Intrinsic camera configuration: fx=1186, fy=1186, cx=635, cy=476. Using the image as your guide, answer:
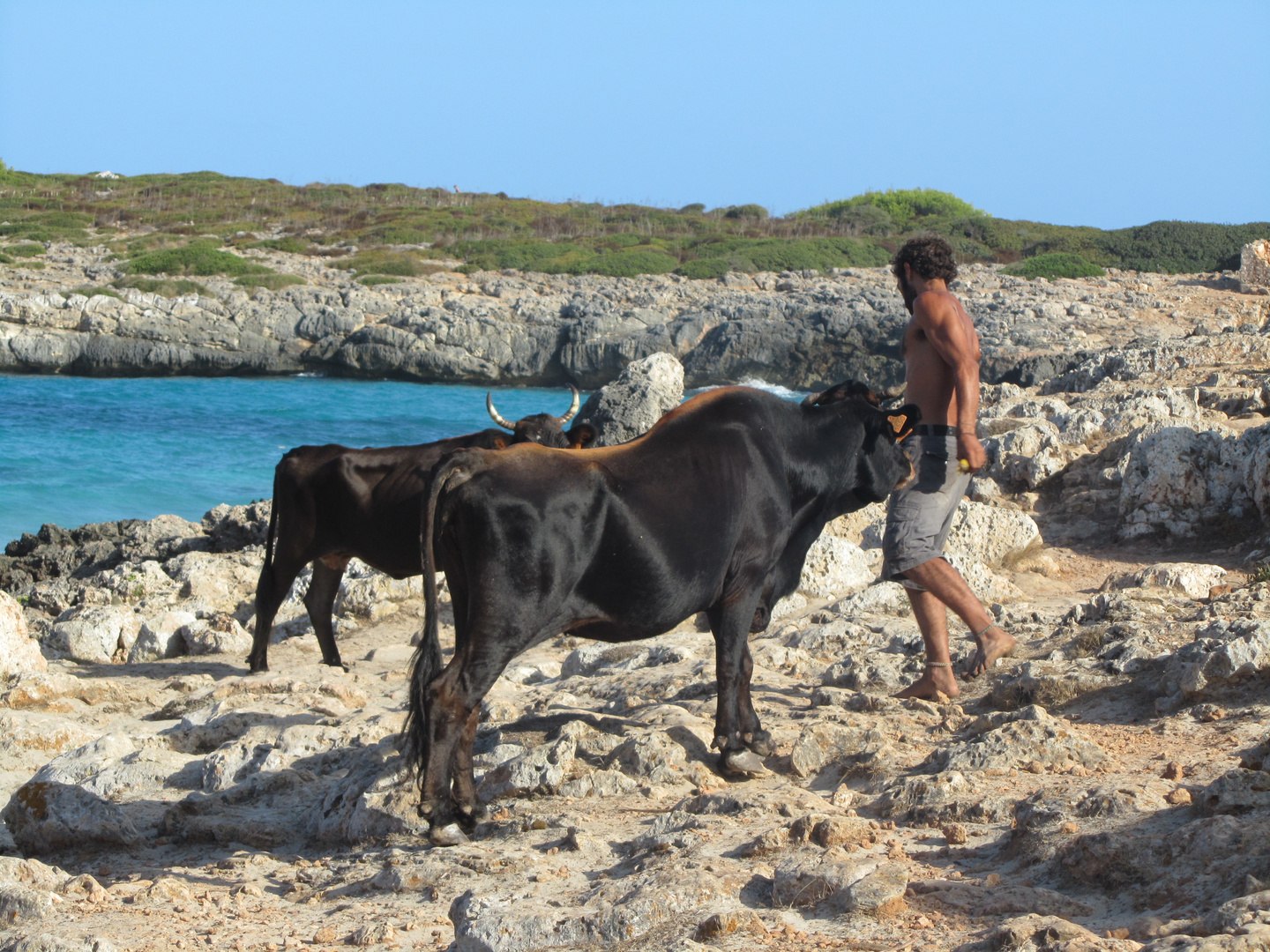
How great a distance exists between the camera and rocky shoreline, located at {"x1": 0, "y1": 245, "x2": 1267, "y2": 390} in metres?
31.8

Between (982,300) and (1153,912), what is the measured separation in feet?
101

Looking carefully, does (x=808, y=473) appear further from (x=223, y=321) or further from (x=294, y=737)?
(x=223, y=321)

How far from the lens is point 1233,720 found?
14.1ft

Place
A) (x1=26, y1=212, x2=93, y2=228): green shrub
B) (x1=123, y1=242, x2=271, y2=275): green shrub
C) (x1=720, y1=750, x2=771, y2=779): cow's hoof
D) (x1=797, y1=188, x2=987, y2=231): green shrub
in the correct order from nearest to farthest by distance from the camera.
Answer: (x1=720, y1=750, x2=771, y2=779): cow's hoof, (x1=123, y1=242, x2=271, y2=275): green shrub, (x1=26, y1=212, x2=93, y2=228): green shrub, (x1=797, y1=188, x2=987, y2=231): green shrub

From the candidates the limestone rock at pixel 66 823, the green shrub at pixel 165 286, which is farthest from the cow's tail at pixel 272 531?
the green shrub at pixel 165 286

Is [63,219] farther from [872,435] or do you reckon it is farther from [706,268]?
[872,435]

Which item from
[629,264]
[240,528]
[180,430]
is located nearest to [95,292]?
[180,430]

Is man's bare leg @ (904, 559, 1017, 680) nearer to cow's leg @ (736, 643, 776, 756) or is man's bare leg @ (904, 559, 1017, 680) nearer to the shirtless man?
the shirtless man

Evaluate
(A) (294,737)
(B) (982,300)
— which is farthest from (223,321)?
(A) (294,737)

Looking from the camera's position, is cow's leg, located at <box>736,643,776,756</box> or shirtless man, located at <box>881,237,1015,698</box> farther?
shirtless man, located at <box>881,237,1015,698</box>

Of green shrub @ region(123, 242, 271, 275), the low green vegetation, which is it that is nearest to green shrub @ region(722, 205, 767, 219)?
the low green vegetation

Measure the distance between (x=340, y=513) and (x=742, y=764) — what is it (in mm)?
3854

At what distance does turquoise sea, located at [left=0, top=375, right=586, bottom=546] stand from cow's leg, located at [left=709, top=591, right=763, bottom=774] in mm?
14766

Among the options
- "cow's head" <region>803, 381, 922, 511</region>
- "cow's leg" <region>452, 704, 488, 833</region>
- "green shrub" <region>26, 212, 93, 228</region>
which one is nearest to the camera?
"cow's leg" <region>452, 704, 488, 833</region>
